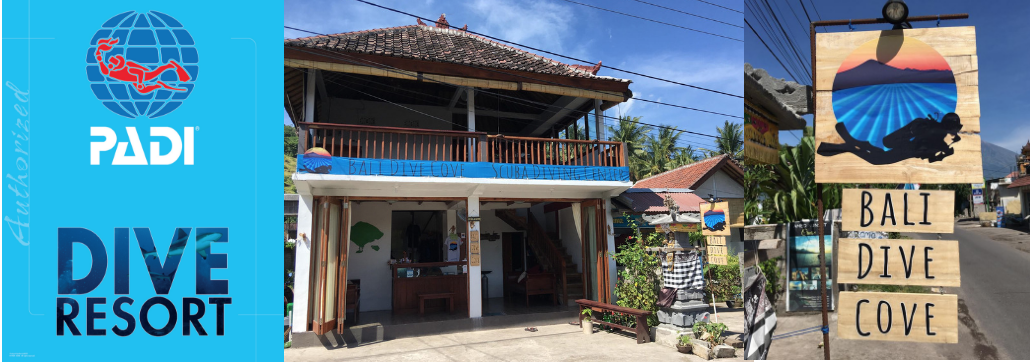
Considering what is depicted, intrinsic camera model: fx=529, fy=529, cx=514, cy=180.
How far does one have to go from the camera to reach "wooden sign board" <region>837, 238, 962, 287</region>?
317 cm

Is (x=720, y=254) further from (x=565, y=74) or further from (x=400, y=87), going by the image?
(x=400, y=87)

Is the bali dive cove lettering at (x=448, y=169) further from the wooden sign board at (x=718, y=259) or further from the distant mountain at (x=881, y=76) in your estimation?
the distant mountain at (x=881, y=76)

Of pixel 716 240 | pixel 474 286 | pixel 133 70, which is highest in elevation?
pixel 133 70

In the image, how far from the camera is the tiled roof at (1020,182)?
308cm

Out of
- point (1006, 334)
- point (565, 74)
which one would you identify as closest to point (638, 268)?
point (565, 74)

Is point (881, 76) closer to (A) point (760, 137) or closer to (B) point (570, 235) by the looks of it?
(A) point (760, 137)

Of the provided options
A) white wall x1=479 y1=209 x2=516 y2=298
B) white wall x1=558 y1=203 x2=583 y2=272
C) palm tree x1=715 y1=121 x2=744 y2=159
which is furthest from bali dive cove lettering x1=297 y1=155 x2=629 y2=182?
palm tree x1=715 y1=121 x2=744 y2=159

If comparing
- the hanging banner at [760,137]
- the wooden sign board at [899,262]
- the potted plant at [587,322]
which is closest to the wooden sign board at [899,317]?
the wooden sign board at [899,262]

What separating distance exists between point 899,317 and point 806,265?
654mm

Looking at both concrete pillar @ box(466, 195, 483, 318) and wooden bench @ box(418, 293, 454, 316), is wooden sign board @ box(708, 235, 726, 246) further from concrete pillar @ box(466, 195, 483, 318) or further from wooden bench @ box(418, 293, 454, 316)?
wooden bench @ box(418, 293, 454, 316)

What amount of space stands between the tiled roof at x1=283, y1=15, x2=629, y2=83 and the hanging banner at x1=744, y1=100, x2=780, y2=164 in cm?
631

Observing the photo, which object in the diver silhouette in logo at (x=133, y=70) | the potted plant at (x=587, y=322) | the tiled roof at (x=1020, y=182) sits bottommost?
the potted plant at (x=587, y=322)

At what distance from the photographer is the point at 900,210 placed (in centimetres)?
321

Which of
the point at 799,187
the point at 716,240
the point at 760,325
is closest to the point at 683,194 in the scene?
the point at 716,240
